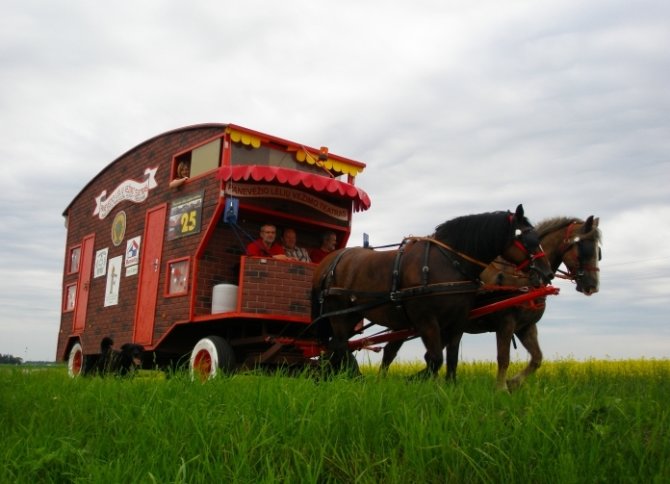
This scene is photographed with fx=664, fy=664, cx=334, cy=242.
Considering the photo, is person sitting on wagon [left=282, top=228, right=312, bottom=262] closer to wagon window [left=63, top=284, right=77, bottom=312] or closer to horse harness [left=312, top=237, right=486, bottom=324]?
horse harness [left=312, top=237, right=486, bottom=324]

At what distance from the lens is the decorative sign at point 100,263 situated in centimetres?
1068

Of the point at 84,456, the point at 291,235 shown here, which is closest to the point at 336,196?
the point at 291,235

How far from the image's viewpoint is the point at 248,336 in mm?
8297

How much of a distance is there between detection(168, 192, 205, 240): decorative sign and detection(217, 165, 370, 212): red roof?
678 millimetres

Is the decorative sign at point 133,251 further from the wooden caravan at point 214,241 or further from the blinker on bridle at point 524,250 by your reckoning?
the blinker on bridle at point 524,250

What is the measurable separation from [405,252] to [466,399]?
2.59 metres

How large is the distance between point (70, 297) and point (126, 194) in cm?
272

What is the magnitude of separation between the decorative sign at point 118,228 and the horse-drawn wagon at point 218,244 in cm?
2

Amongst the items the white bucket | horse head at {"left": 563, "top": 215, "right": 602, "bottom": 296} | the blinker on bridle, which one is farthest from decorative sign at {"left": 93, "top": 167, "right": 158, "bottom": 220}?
horse head at {"left": 563, "top": 215, "right": 602, "bottom": 296}

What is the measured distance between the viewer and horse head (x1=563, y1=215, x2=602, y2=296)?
7074 millimetres

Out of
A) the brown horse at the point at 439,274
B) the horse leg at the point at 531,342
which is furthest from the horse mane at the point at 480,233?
the horse leg at the point at 531,342

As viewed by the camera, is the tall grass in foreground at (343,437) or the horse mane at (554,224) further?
the horse mane at (554,224)

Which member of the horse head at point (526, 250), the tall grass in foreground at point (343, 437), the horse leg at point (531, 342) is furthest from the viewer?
the horse leg at point (531, 342)

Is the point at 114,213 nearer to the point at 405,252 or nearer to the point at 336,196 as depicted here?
the point at 336,196
